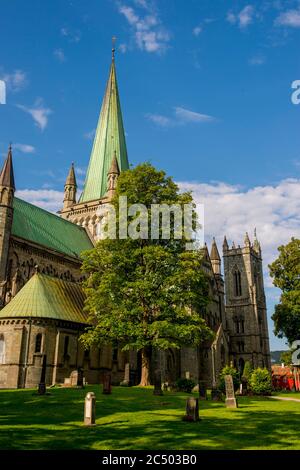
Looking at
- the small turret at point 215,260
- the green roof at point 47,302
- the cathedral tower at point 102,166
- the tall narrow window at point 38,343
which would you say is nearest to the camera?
the tall narrow window at point 38,343

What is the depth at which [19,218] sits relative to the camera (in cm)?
4844

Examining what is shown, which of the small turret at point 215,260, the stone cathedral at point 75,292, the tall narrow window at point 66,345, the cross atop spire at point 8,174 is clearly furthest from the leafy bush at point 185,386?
the small turret at point 215,260

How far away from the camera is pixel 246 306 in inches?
3056

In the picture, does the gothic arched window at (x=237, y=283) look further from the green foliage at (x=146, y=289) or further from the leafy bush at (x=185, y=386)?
the leafy bush at (x=185, y=386)

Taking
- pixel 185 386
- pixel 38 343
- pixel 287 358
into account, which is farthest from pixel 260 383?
pixel 38 343

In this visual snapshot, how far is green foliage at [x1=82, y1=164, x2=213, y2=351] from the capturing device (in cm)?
2958

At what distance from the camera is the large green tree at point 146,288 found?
1166 inches

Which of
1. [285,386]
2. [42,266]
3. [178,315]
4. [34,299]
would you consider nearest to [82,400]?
[178,315]

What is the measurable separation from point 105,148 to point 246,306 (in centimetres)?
3516

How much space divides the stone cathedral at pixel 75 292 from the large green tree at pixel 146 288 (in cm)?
441

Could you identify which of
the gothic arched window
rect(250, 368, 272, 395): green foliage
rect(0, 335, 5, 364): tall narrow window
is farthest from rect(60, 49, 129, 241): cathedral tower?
rect(250, 368, 272, 395): green foliage

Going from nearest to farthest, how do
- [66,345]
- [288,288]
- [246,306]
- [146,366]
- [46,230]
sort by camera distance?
1. [146,366]
2. [66,345]
3. [288,288]
4. [46,230]
5. [246,306]

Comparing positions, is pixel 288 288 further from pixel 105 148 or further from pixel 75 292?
pixel 105 148

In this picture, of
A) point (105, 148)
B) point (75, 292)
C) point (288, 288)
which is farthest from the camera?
point (105, 148)
